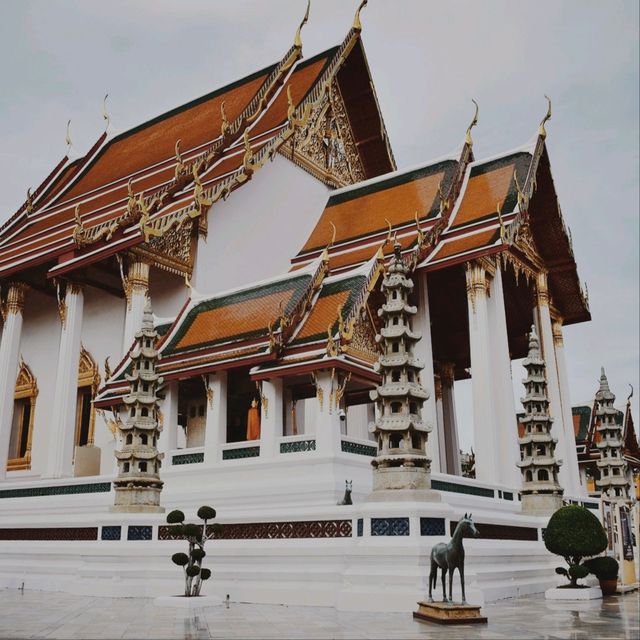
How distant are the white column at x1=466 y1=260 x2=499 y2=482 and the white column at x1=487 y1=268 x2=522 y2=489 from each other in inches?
8.3

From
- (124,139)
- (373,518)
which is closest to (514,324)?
(124,139)

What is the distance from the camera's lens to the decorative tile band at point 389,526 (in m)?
6.36

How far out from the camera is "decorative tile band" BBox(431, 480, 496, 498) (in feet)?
31.2

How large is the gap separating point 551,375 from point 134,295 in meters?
8.23

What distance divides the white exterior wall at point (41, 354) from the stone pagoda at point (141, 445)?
7.06m

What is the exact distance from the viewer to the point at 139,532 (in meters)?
7.86

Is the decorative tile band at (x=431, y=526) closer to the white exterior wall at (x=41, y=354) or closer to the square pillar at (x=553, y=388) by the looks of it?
the square pillar at (x=553, y=388)

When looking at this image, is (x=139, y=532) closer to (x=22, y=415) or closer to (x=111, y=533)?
(x=111, y=533)

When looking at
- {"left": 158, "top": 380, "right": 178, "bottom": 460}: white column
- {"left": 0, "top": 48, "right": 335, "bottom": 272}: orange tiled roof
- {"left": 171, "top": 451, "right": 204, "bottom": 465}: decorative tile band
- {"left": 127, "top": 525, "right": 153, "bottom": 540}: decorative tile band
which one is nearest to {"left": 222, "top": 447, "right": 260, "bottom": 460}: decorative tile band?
{"left": 171, "top": 451, "right": 204, "bottom": 465}: decorative tile band

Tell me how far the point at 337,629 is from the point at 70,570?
4.71 meters

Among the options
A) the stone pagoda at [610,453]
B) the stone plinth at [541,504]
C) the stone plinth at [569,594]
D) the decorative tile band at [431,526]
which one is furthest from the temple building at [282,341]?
the stone pagoda at [610,453]

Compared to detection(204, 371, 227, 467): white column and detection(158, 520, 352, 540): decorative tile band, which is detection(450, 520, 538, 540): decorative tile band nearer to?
detection(158, 520, 352, 540): decorative tile band

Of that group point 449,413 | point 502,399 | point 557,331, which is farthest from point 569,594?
point 449,413

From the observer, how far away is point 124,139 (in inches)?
789
